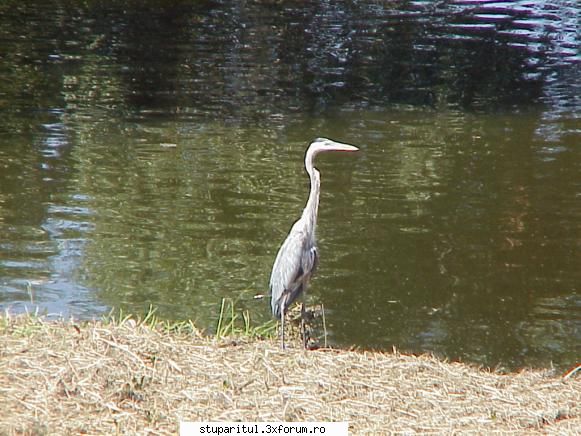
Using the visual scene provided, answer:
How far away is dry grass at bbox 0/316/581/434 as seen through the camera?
498cm

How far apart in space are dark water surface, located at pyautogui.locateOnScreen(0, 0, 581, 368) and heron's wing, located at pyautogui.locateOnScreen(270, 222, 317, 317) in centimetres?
83

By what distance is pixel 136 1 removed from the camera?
2131 cm

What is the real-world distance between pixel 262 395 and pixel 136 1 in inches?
671

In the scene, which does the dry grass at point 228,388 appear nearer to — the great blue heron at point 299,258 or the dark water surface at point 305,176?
the great blue heron at point 299,258

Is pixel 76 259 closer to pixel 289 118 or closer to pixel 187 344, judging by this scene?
pixel 187 344

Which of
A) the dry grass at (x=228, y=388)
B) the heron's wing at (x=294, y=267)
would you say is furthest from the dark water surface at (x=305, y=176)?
the dry grass at (x=228, y=388)

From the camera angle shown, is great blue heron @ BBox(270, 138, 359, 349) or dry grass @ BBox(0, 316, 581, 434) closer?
dry grass @ BBox(0, 316, 581, 434)

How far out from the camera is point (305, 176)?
11336 mm

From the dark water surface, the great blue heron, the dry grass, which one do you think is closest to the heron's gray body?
the great blue heron

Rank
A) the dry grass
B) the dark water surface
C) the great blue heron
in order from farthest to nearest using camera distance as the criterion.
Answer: the dark water surface → the great blue heron → the dry grass

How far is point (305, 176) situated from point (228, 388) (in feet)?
20.0

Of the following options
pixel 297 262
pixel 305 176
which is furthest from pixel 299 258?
pixel 305 176

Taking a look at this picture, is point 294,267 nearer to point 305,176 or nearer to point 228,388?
point 228,388

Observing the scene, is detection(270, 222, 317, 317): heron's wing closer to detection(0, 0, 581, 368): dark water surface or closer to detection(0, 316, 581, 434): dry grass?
detection(0, 0, 581, 368): dark water surface
